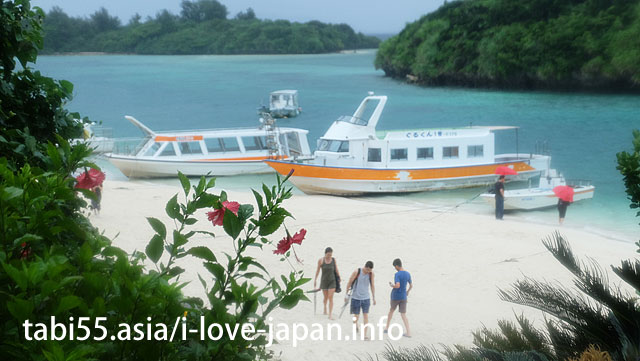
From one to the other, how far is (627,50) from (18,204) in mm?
85562

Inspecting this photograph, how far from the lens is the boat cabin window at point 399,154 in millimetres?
25938

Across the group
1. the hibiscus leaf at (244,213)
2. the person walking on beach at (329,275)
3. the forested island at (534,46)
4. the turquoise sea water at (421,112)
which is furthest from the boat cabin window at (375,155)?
the forested island at (534,46)

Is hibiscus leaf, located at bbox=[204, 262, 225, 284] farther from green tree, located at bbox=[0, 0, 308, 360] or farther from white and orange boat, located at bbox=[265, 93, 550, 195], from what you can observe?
white and orange boat, located at bbox=[265, 93, 550, 195]

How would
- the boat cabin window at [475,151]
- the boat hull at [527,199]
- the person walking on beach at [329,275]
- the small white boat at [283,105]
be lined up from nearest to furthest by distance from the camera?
the person walking on beach at [329,275]
the boat hull at [527,199]
the boat cabin window at [475,151]
the small white boat at [283,105]

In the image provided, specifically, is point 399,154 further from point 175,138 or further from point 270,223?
point 270,223

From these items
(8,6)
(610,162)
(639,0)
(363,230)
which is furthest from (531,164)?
(639,0)

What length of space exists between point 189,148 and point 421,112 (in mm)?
41089

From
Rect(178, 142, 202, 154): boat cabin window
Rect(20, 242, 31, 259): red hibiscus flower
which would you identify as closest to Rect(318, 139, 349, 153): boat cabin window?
Rect(178, 142, 202, 154): boat cabin window

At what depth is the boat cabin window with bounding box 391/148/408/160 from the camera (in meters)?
25.9

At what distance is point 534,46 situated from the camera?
85000mm

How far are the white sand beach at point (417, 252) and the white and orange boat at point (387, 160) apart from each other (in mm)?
1032

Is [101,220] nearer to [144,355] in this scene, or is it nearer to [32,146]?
[32,146]

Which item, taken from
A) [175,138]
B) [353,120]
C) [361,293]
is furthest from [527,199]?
[175,138]

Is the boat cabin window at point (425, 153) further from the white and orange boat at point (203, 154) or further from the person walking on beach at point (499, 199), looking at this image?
the white and orange boat at point (203, 154)
